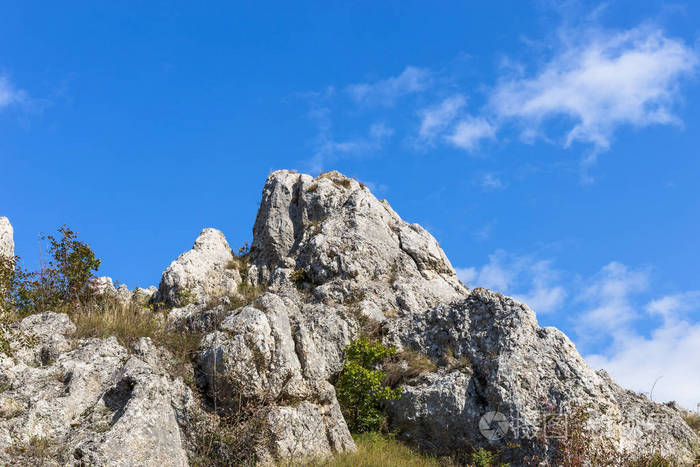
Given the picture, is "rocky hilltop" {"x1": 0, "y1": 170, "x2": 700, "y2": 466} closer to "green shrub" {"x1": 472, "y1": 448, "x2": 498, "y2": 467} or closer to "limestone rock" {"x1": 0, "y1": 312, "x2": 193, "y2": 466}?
"limestone rock" {"x1": 0, "y1": 312, "x2": 193, "y2": 466}

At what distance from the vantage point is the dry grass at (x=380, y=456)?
15.0m

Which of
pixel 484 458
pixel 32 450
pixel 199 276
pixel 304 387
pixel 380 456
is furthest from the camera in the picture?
pixel 199 276

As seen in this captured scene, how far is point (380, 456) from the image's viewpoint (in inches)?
621

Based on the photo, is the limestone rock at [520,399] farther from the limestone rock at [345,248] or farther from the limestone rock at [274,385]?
the limestone rock at [345,248]

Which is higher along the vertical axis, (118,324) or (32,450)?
(118,324)

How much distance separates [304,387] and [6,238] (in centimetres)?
1446

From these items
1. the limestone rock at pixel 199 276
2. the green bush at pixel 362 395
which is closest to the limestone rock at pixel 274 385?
the green bush at pixel 362 395

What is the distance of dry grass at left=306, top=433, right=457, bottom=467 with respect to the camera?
15047 millimetres

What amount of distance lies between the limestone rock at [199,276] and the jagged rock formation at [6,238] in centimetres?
A: 587

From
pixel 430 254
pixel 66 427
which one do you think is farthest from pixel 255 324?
pixel 430 254

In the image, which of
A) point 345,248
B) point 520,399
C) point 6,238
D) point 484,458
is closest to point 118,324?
point 6,238

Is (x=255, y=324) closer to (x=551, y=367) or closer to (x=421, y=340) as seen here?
(x=421, y=340)

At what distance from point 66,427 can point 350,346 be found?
8.57 m

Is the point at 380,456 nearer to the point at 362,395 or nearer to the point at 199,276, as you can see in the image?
the point at 362,395
